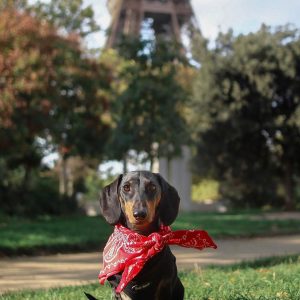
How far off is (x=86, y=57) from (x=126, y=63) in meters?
1.53

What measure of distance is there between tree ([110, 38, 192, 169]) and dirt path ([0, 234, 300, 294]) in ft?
24.4

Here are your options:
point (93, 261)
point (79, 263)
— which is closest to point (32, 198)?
point (93, 261)

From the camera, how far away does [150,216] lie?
3.04 m

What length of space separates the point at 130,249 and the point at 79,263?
6018 mm

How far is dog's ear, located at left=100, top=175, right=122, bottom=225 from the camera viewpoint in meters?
3.20

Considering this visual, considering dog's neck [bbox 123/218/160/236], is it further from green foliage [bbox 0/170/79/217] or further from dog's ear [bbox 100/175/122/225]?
green foliage [bbox 0/170/79/217]

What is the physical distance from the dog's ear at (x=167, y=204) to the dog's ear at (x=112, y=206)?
0.25m

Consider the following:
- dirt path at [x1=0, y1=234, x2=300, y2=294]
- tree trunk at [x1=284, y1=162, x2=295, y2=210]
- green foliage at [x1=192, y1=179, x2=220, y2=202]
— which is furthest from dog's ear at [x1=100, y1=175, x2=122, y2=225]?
green foliage at [x1=192, y1=179, x2=220, y2=202]

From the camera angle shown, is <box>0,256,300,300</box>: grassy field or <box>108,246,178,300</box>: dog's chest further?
<box>0,256,300,300</box>: grassy field

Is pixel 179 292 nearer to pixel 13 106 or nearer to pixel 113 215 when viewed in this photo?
pixel 113 215

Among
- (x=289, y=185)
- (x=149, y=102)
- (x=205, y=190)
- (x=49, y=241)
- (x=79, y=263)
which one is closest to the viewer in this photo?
(x=79, y=263)

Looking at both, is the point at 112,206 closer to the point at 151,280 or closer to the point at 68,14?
the point at 151,280

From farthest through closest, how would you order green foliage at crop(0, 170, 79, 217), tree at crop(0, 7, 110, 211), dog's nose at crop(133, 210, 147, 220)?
green foliage at crop(0, 170, 79, 217), tree at crop(0, 7, 110, 211), dog's nose at crop(133, 210, 147, 220)

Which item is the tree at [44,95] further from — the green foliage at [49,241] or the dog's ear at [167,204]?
the dog's ear at [167,204]
